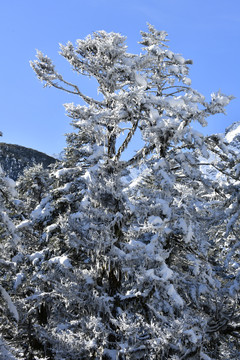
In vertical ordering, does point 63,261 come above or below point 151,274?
below

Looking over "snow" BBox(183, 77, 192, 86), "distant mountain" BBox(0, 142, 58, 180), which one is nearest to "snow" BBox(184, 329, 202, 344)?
"snow" BBox(183, 77, 192, 86)

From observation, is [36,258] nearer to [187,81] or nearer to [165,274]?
[165,274]

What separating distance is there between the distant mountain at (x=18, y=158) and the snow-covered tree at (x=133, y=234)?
4916cm

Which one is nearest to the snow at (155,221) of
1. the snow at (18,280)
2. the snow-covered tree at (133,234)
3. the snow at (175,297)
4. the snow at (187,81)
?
the snow-covered tree at (133,234)

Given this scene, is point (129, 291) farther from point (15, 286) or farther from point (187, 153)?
point (15, 286)

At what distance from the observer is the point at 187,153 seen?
9117 mm

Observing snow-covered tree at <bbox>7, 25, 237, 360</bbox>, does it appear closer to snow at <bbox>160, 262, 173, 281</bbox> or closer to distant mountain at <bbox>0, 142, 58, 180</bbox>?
snow at <bbox>160, 262, 173, 281</bbox>

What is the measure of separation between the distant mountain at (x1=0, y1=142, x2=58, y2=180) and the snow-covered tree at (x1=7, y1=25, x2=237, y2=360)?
49.2 metres

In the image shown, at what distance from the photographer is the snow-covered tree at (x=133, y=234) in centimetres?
773

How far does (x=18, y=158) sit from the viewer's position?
6694 cm

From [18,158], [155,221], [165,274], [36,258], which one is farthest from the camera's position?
[18,158]

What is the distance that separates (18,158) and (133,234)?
62552 mm

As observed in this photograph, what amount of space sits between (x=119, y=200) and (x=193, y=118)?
3087mm

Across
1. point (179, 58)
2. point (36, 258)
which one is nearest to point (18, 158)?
point (36, 258)
